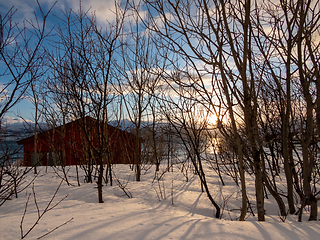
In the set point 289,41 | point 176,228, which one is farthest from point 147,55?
point 176,228

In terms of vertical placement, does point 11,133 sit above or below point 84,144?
above

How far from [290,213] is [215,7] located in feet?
10.3

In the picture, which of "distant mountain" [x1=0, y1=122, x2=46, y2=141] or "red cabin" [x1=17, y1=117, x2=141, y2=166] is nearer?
"distant mountain" [x1=0, y1=122, x2=46, y2=141]

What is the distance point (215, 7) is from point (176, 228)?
258cm

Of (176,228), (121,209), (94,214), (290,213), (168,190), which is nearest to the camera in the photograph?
(176,228)

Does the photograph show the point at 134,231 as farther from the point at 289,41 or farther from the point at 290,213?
the point at 289,41

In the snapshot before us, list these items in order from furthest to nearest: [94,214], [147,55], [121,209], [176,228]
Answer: [147,55], [121,209], [94,214], [176,228]

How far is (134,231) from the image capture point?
6.31 feet

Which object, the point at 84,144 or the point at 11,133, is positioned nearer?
the point at 11,133

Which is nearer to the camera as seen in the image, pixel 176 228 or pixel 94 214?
pixel 176 228

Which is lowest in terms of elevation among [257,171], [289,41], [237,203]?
[237,203]

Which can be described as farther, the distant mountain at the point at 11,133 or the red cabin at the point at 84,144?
the red cabin at the point at 84,144

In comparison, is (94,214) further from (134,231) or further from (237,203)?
(237,203)

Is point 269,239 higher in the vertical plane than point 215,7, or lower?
lower
